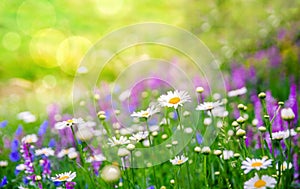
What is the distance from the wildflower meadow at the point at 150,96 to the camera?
5.22 ft

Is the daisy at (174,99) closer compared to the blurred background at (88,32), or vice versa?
the daisy at (174,99)

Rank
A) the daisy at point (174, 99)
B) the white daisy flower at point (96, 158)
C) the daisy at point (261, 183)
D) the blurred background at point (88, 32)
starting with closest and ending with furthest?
the daisy at point (261, 183) < the daisy at point (174, 99) < the white daisy flower at point (96, 158) < the blurred background at point (88, 32)

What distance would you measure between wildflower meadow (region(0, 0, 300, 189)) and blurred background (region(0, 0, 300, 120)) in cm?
1

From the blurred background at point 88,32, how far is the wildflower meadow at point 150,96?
0.01 meters

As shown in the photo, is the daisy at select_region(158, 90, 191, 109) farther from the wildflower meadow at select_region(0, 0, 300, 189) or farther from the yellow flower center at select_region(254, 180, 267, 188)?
the yellow flower center at select_region(254, 180, 267, 188)

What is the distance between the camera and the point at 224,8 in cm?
463

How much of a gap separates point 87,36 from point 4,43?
0.85 m

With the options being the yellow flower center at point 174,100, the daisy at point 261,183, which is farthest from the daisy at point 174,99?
the daisy at point 261,183

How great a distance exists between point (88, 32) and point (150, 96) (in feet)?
8.79

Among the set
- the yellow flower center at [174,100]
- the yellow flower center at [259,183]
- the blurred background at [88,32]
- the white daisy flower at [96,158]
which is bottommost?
the yellow flower center at [259,183]

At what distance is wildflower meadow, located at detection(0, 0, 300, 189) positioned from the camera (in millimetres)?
1592

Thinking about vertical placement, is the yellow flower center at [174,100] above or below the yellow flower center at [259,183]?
above

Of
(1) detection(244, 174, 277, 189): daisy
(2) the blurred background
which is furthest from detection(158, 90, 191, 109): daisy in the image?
(2) the blurred background

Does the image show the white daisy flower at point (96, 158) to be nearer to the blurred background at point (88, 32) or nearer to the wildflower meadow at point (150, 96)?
the wildflower meadow at point (150, 96)
